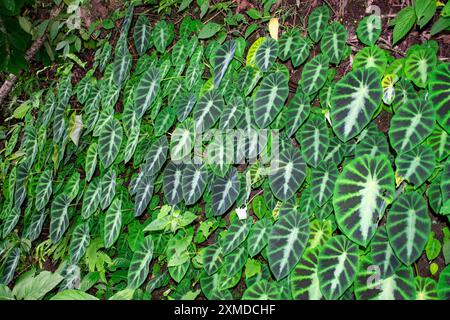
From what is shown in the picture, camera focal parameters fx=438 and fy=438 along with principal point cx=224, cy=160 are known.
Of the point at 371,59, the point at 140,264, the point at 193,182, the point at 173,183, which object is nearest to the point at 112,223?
the point at 140,264

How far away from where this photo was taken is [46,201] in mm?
2535

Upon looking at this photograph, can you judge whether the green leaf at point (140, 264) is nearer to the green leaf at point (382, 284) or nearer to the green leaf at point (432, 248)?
the green leaf at point (382, 284)

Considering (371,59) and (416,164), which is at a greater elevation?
(371,59)

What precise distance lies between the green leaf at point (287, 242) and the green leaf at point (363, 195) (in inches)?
7.1

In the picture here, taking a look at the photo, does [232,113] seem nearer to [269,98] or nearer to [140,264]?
[269,98]

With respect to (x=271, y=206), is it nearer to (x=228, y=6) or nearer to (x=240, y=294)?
(x=240, y=294)

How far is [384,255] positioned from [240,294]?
685 mm

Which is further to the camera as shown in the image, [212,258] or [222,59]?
[222,59]

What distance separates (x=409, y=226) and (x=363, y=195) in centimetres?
17

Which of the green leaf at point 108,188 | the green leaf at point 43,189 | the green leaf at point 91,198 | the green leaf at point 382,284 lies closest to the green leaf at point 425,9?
the green leaf at point 382,284

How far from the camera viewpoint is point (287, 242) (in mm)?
1585

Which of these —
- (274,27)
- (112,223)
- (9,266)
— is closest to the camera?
(274,27)

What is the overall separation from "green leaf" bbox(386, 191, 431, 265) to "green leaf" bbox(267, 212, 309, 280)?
307mm

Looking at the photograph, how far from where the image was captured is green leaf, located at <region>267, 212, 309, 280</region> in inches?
60.8
